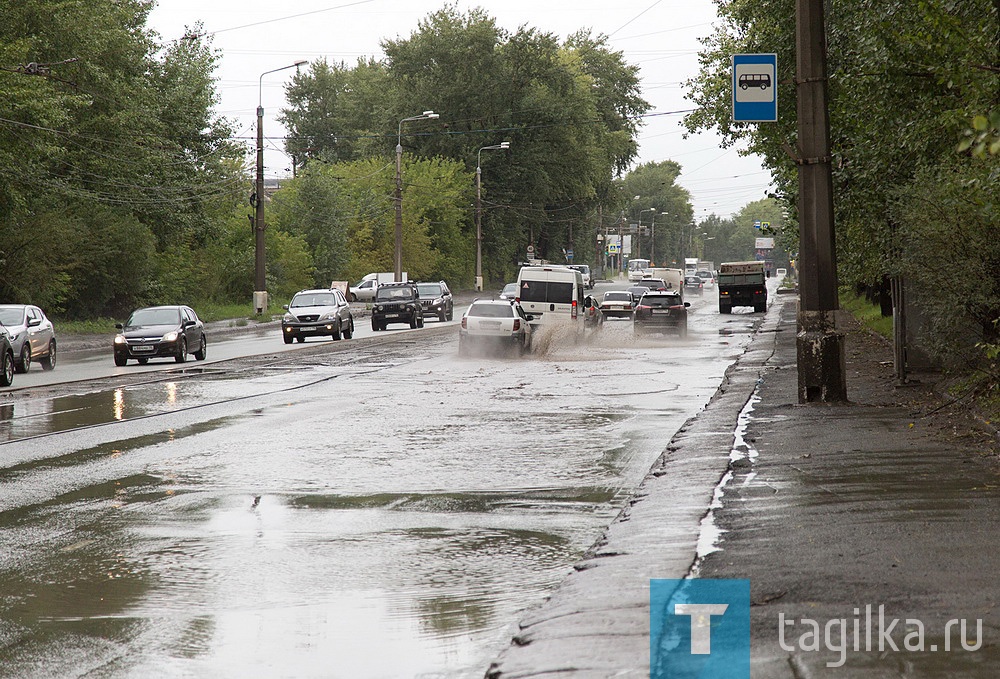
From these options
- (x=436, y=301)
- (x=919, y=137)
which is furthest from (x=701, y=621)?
(x=436, y=301)

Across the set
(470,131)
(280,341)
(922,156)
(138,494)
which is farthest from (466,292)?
(138,494)

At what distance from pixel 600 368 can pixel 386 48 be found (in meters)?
73.4

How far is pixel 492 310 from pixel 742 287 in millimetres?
34016

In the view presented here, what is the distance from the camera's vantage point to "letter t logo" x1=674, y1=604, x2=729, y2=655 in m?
5.69

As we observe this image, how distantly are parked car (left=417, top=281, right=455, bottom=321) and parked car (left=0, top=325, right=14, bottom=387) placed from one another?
3169 cm

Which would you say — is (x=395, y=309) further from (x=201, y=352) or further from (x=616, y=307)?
(x=201, y=352)

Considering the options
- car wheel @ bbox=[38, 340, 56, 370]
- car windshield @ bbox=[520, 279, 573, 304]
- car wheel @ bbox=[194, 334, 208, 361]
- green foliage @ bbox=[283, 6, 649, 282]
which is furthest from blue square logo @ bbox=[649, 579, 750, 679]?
green foliage @ bbox=[283, 6, 649, 282]

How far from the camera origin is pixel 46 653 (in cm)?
600

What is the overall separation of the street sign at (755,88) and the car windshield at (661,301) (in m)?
25.3

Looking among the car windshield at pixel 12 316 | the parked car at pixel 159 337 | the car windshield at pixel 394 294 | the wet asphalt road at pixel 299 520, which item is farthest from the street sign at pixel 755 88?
the car windshield at pixel 394 294

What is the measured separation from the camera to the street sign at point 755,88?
55.4 feet

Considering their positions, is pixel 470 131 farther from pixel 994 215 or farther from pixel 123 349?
pixel 994 215

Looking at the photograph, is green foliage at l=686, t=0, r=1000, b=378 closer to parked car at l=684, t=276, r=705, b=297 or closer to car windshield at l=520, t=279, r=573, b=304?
Result: car windshield at l=520, t=279, r=573, b=304

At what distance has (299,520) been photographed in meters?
9.76
